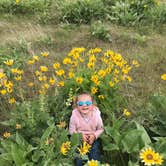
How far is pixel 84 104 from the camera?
4180 mm

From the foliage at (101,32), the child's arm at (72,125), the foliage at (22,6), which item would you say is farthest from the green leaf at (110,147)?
the foliage at (22,6)

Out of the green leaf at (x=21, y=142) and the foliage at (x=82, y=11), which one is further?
the foliage at (x=82, y=11)

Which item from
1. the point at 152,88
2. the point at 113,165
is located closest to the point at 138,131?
the point at 113,165

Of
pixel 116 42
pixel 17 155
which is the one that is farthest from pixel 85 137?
pixel 116 42

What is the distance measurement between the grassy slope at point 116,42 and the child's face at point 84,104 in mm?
1184

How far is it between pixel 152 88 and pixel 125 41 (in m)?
1.57

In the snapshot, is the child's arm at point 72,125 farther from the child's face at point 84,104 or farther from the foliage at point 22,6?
the foliage at point 22,6

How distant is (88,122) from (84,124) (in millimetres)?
47

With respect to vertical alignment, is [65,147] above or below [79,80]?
below

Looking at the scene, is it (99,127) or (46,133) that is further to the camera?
(99,127)

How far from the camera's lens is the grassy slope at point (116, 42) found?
5715 millimetres

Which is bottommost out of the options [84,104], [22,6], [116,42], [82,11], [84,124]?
[84,124]

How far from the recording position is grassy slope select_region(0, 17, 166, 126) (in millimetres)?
5715

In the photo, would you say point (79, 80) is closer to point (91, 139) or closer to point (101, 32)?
point (91, 139)
